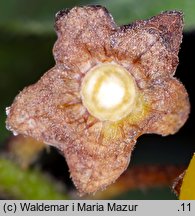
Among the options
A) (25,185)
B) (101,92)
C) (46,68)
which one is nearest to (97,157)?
(101,92)

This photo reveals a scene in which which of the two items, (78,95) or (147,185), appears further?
(147,185)

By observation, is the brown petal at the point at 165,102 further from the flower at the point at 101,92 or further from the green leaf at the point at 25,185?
the green leaf at the point at 25,185

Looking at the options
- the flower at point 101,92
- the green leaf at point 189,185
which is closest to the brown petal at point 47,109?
the flower at point 101,92

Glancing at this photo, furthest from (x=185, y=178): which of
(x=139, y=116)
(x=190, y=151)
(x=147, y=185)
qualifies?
(x=190, y=151)

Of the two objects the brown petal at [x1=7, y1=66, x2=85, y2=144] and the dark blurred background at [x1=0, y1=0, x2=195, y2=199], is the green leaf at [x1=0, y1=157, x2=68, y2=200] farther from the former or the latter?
the brown petal at [x1=7, y1=66, x2=85, y2=144]

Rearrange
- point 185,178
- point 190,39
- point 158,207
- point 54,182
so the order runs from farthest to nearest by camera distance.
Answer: point 190,39 → point 54,182 → point 158,207 → point 185,178

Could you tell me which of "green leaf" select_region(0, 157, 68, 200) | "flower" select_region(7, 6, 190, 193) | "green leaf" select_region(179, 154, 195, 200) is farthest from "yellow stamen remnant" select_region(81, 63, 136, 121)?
"green leaf" select_region(0, 157, 68, 200)

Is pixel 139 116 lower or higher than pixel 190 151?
lower

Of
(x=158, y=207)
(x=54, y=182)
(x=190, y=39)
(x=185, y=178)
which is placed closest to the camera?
(x=185, y=178)

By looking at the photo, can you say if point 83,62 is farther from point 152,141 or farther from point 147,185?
point 152,141

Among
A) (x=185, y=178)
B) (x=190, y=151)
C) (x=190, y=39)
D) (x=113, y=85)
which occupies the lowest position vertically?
(x=185, y=178)
